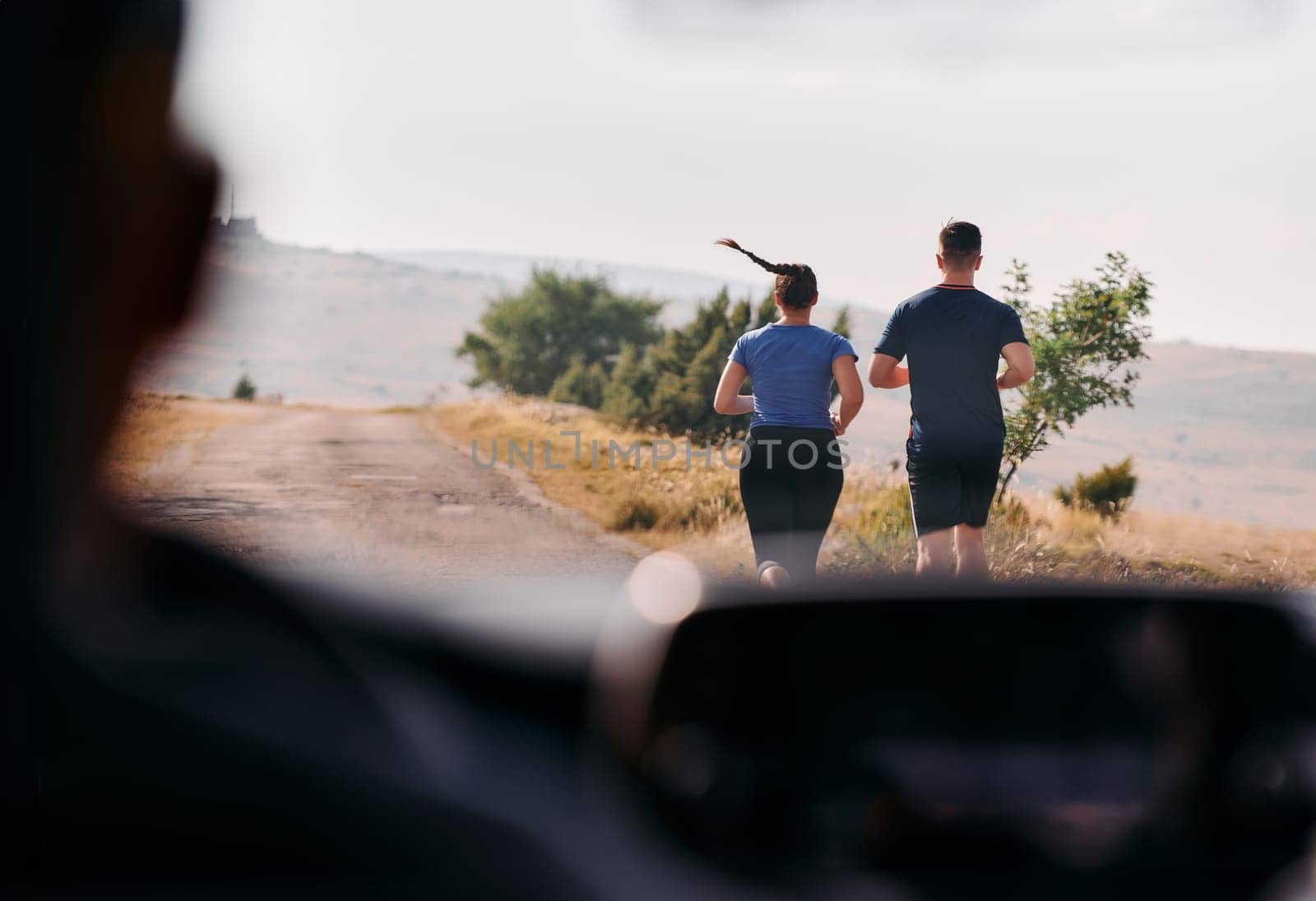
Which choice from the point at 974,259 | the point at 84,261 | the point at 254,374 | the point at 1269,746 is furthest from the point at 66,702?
the point at 254,374

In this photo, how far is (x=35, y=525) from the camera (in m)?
1.66

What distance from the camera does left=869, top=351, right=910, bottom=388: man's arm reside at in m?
5.70

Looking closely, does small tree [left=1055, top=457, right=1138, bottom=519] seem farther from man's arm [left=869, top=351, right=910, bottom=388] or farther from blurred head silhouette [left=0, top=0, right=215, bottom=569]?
blurred head silhouette [left=0, top=0, right=215, bottom=569]

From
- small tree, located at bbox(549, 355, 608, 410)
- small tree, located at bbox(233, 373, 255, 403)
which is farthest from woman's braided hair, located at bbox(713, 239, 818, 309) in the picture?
small tree, located at bbox(233, 373, 255, 403)

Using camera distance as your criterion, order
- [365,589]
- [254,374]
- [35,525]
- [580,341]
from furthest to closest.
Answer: [254,374] < [580,341] < [35,525] < [365,589]

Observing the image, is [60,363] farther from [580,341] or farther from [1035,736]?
[580,341]

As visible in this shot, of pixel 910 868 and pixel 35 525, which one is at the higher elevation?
pixel 35 525

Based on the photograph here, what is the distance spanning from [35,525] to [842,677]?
1.02 m

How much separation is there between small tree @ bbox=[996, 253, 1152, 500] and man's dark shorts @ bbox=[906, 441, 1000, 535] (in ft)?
16.5

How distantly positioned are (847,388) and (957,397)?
47 cm

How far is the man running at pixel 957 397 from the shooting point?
561cm

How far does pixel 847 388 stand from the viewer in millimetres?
5727

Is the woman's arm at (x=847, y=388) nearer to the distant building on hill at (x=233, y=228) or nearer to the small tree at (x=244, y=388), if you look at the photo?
the distant building on hill at (x=233, y=228)

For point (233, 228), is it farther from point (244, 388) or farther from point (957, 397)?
point (244, 388)
